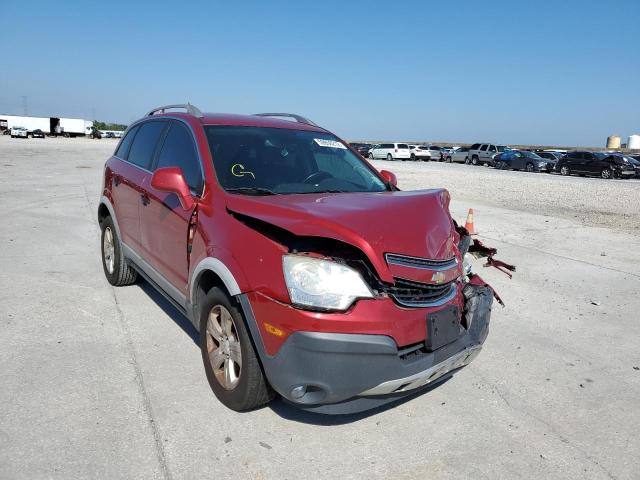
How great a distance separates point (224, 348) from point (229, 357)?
6 cm

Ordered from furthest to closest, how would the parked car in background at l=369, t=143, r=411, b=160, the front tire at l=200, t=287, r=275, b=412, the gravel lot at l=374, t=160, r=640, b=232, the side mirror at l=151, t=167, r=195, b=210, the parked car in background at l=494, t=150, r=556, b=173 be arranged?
the parked car in background at l=369, t=143, r=411, b=160
the parked car in background at l=494, t=150, r=556, b=173
the gravel lot at l=374, t=160, r=640, b=232
the side mirror at l=151, t=167, r=195, b=210
the front tire at l=200, t=287, r=275, b=412

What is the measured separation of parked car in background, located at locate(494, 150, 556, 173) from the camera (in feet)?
118

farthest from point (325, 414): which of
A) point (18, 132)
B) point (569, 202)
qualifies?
point (18, 132)

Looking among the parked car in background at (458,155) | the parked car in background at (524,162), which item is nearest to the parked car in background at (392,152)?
the parked car in background at (458,155)

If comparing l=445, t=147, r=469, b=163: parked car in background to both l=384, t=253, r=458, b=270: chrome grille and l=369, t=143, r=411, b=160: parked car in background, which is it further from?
l=384, t=253, r=458, b=270: chrome grille

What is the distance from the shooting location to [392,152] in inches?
1770

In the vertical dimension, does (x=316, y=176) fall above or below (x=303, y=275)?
above

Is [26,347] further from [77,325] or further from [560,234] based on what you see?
[560,234]

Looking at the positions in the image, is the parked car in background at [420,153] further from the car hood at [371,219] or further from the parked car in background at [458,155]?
the car hood at [371,219]

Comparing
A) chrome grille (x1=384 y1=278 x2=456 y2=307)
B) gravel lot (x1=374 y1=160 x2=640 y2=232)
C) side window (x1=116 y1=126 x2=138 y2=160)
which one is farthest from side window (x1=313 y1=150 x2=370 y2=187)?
gravel lot (x1=374 y1=160 x2=640 y2=232)

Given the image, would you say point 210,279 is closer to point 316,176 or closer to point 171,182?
point 171,182

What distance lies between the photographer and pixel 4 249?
6879mm

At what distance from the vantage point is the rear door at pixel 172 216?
11.9 feet

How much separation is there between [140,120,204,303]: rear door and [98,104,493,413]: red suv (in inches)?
0.6
